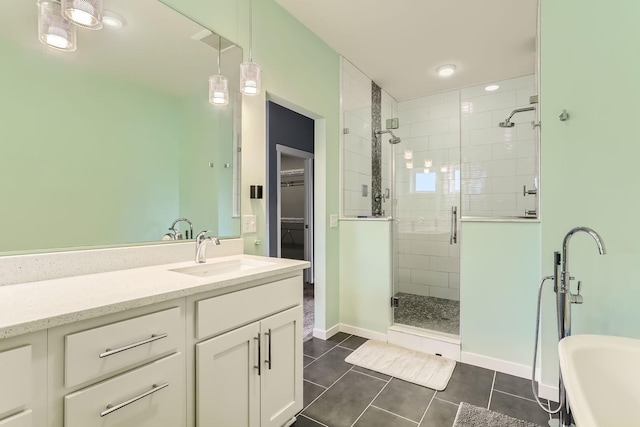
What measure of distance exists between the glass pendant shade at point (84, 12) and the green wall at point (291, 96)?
437 millimetres

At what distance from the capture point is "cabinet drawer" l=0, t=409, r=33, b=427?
2.40ft

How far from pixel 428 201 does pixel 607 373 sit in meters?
2.45

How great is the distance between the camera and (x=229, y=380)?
50.1 inches

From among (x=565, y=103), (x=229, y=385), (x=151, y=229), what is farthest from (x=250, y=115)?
(x=565, y=103)

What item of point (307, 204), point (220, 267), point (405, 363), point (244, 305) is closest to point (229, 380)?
point (244, 305)

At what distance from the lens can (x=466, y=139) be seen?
3213 millimetres

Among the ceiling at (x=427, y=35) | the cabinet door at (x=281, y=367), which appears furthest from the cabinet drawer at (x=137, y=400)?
the ceiling at (x=427, y=35)

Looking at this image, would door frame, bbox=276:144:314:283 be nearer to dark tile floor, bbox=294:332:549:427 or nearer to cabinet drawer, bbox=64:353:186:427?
dark tile floor, bbox=294:332:549:427

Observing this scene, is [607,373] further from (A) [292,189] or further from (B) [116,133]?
Result: (A) [292,189]

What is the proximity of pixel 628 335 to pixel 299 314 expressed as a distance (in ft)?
5.95

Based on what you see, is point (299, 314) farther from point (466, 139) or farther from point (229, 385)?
point (466, 139)

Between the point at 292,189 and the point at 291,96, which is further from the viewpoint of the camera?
the point at 292,189

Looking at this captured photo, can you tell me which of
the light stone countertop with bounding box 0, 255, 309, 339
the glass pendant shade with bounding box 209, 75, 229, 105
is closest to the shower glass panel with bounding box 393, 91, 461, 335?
the glass pendant shade with bounding box 209, 75, 229, 105

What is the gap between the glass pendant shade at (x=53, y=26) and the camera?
48.6 inches
